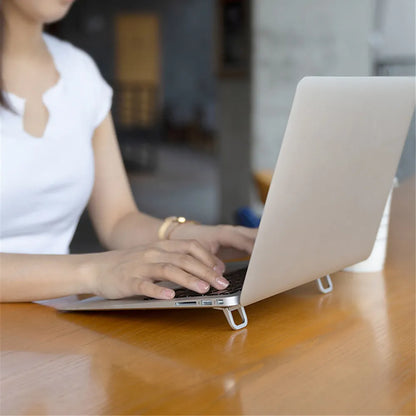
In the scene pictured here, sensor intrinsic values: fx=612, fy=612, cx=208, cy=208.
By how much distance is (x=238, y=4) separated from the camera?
523cm

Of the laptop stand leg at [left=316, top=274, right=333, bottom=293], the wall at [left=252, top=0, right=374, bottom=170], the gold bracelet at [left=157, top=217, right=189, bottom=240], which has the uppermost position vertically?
the laptop stand leg at [left=316, top=274, right=333, bottom=293]

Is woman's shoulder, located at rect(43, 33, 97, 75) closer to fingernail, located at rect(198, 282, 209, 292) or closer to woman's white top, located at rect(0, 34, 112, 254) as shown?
woman's white top, located at rect(0, 34, 112, 254)

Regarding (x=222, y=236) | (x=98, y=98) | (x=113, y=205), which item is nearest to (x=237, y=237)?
(x=222, y=236)

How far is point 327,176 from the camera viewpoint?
2.25 ft

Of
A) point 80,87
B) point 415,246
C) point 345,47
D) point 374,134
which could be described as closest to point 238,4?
point 345,47

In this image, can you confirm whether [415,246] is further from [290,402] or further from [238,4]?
[238,4]

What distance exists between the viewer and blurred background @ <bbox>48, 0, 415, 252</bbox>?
4000 mm

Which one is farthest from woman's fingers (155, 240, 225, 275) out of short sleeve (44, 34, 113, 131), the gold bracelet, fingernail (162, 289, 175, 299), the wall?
the wall

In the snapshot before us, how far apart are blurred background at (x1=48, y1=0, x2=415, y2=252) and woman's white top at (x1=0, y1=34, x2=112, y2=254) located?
1.32 feet

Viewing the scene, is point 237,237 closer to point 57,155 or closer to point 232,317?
point 232,317

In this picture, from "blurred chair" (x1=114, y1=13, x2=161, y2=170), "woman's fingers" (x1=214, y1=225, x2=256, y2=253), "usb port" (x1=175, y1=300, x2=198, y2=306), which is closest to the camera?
"usb port" (x1=175, y1=300, x2=198, y2=306)

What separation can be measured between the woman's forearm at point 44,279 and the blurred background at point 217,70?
1.81ft

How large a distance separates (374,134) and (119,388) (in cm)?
42

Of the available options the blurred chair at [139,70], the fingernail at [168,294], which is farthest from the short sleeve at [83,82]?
the blurred chair at [139,70]
